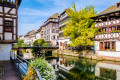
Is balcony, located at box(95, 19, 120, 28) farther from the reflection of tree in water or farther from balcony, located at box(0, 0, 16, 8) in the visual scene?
balcony, located at box(0, 0, 16, 8)

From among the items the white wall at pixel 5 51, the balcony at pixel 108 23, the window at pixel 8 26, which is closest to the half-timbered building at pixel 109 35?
the balcony at pixel 108 23

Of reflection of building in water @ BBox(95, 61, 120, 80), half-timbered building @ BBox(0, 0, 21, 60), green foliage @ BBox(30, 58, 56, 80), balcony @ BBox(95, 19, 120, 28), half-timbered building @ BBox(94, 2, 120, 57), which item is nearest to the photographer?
green foliage @ BBox(30, 58, 56, 80)

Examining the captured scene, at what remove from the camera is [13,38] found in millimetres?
13031

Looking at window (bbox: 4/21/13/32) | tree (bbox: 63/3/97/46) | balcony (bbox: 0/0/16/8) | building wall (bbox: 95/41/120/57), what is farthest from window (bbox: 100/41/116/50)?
balcony (bbox: 0/0/16/8)

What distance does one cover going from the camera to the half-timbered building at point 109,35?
60.3ft

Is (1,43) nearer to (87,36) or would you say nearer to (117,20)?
(87,36)

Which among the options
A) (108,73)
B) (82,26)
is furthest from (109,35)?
(108,73)

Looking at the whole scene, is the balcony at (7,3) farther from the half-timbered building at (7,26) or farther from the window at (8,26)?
the window at (8,26)

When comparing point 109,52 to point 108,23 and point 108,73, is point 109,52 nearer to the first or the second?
point 108,23

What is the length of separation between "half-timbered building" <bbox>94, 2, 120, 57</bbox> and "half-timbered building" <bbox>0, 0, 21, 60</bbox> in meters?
16.2

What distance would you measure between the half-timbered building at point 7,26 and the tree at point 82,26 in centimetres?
1311

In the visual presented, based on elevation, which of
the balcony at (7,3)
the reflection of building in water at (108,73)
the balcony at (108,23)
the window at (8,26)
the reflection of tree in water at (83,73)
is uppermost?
the balcony at (7,3)

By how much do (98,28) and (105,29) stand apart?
1426 mm

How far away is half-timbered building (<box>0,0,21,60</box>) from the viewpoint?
11946 millimetres
